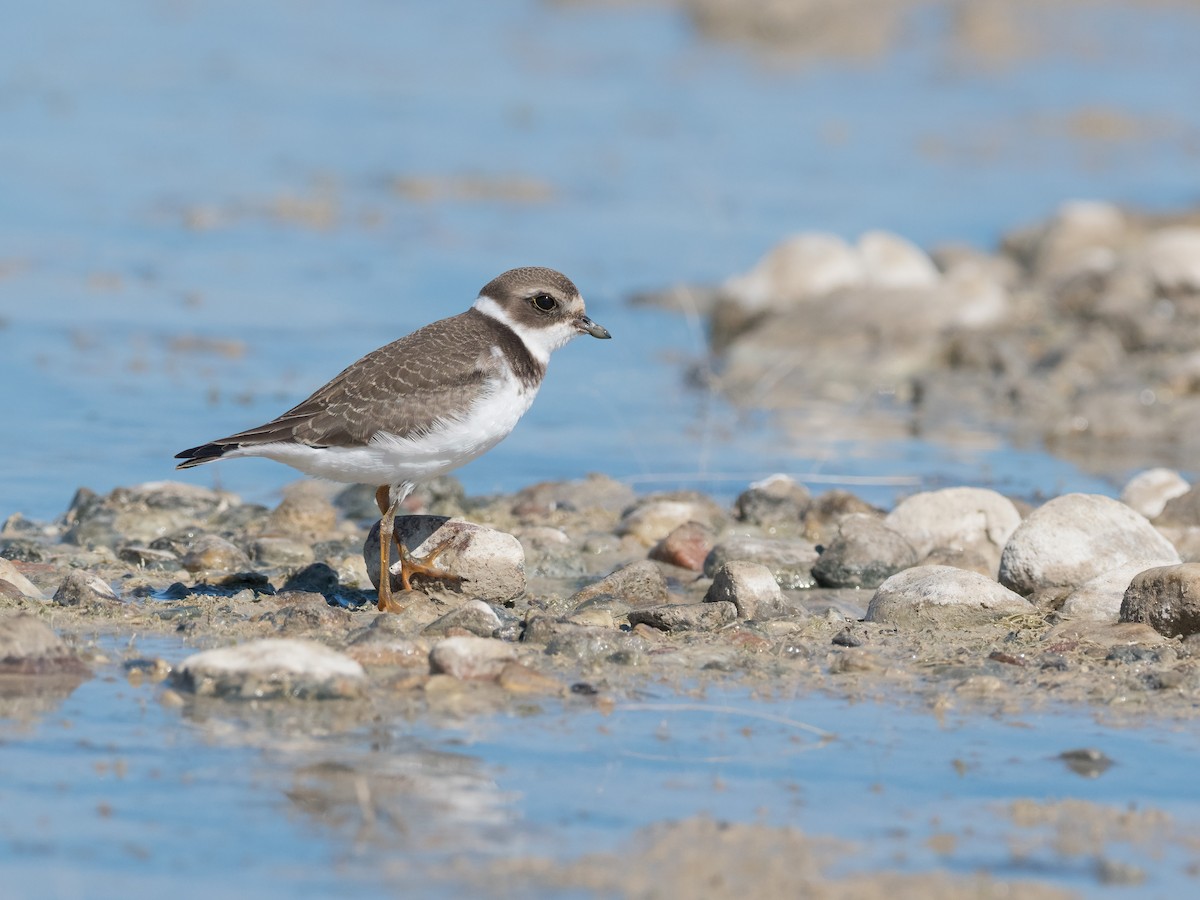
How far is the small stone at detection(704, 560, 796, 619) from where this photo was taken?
23.9 feet

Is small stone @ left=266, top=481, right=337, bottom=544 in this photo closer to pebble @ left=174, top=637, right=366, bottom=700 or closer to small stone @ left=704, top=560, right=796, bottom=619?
small stone @ left=704, top=560, right=796, bottom=619

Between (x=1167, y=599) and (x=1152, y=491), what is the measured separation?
2.94 m

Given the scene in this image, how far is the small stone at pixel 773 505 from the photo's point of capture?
9578 millimetres

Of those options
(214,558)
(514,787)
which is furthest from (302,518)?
(514,787)

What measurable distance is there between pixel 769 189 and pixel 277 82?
27.4ft

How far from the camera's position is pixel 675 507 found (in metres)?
9.31

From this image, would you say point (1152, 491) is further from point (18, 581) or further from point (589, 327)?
point (18, 581)

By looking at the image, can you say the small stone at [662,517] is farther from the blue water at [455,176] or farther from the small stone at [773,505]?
the blue water at [455,176]

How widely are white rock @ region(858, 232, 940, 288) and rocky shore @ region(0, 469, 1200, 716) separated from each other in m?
6.16

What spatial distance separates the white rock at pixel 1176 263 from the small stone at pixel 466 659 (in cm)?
1058

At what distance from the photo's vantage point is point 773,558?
8328 millimetres

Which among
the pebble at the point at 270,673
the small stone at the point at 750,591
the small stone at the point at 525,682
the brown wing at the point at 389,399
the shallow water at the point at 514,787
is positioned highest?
the brown wing at the point at 389,399

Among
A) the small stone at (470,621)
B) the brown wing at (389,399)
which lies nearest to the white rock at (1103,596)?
the small stone at (470,621)

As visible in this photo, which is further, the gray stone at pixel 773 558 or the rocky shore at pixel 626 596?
the gray stone at pixel 773 558
